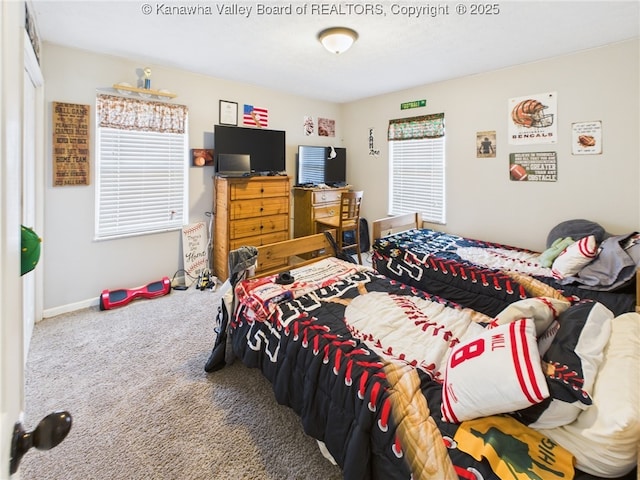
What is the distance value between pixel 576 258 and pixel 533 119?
5.40 ft

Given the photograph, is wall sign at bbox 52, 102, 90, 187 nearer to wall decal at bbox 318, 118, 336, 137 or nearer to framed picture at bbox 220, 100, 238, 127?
framed picture at bbox 220, 100, 238, 127

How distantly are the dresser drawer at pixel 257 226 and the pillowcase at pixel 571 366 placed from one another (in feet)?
10.7

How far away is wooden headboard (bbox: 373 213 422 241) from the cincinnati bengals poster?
53.7 inches

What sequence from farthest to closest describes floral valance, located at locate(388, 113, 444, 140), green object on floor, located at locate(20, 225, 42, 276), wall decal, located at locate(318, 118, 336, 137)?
wall decal, located at locate(318, 118, 336, 137), floral valance, located at locate(388, 113, 444, 140), green object on floor, located at locate(20, 225, 42, 276)

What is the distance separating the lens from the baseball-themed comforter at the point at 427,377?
3.43ft

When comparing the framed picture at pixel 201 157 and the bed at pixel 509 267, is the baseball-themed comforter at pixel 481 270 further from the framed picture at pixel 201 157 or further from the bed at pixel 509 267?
the framed picture at pixel 201 157

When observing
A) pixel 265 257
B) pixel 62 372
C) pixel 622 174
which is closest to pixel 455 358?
pixel 265 257

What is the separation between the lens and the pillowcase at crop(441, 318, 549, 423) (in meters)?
1.05

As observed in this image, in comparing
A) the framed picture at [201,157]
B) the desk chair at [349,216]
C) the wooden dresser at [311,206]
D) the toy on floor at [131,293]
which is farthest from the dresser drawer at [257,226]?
the toy on floor at [131,293]

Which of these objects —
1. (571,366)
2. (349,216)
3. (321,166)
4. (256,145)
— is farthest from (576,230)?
(256,145)

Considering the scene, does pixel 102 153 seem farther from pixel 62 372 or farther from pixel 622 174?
pixel 622 174

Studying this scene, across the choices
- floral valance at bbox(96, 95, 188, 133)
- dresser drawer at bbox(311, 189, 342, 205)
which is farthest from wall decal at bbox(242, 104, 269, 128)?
dresser drawer at bbox(311, 189, 342, 205)

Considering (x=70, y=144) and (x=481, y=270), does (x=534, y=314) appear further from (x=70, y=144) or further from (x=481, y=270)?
(x=70, y=144)

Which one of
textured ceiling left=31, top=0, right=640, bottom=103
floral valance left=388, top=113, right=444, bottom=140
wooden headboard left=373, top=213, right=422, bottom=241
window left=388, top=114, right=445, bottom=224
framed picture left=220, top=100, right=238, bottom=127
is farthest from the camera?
window left=388, top=114, right=445, bottom=224
